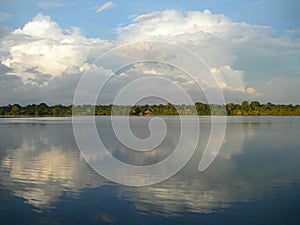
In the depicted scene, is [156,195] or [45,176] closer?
[156,195]

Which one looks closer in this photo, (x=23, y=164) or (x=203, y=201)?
(x=203, y=201)

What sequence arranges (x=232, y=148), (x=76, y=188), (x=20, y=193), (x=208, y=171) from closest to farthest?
1. (x=20, y=193)
2. (x=76, y=188)
3. (x=208, y=171)
4. (x=232, y=148)

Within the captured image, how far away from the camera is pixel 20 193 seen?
9.91 m

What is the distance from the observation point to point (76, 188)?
10562 millimetres

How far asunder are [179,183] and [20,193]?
4.83 meters

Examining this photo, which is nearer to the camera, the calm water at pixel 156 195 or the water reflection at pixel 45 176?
the calm water at pixel 156 195

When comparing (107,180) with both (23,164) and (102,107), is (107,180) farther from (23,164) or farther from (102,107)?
(102,107)

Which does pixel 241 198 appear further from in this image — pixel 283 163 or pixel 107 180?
pixel 283 163

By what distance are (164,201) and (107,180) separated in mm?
3157

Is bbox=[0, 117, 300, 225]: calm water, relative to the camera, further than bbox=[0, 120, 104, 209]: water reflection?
No

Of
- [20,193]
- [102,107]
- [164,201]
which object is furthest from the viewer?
[102,107]

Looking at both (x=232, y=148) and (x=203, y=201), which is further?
(x=232, y=148)

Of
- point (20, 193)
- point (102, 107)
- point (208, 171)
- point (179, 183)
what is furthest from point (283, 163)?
point (102, 107)

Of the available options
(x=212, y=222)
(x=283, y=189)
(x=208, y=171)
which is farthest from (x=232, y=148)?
(x=212, y=222)
